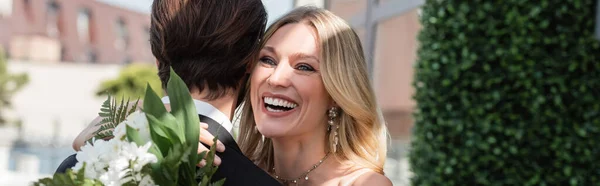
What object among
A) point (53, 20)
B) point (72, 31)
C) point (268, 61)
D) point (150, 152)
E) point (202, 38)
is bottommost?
point (150, 152)

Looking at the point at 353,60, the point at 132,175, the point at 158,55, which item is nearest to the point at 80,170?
the point at 132,175

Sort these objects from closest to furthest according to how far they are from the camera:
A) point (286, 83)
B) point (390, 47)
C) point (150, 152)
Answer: point (150, 152)
point (286, 83)
point (390, 47)

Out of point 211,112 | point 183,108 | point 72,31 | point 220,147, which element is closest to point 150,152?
point 183,108

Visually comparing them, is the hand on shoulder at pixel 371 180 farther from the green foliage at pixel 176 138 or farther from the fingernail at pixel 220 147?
the green foliage at pixel 176 138

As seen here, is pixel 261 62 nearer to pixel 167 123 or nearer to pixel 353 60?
pixel 353 60

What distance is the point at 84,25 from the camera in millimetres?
57750

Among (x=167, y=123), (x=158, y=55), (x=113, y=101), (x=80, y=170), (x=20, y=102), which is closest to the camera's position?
(x=80, y=170)

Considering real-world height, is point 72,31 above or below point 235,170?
above

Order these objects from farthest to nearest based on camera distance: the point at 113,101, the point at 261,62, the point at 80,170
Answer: the point at 261,62
the point at 113,101
the point at 80,170

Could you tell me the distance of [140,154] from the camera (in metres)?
1.85

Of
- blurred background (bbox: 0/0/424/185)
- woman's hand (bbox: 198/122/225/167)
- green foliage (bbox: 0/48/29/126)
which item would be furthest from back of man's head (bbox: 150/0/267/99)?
green foliage (bbox: 0/48/29/126)

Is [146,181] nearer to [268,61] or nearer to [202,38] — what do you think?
[202,38]

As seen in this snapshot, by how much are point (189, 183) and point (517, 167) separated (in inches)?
94.8

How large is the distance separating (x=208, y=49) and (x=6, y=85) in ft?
161
